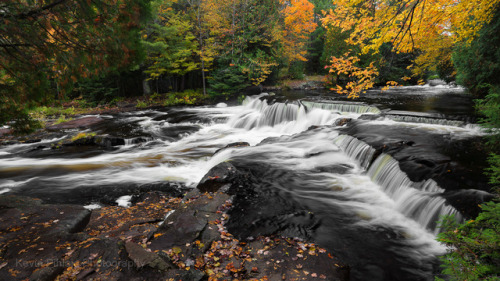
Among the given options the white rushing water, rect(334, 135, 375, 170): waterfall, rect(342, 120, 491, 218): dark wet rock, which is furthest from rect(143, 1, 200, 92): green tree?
rect(342, 120, 491, 218): dark wet rock

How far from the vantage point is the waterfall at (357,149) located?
7094mm

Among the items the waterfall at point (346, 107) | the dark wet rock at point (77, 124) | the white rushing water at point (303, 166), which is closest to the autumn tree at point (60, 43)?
the white rushing water at point (303, 166)

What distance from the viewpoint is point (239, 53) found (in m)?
20.9

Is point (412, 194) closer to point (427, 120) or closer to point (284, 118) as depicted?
point (427, 120)

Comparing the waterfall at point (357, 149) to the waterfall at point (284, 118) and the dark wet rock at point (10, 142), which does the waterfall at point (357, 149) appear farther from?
the dark wet rock at point (10, 142)

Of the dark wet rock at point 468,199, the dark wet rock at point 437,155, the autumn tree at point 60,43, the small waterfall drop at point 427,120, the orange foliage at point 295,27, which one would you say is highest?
the orange foliage at point 295,27

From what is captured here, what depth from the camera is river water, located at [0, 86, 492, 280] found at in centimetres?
423

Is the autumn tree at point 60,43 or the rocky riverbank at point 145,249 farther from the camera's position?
the autumn tree at point 60,43

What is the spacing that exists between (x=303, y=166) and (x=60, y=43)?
6639 millimetres

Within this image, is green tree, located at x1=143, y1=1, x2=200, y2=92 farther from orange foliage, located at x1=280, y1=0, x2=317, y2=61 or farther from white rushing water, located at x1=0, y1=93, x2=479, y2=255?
orange foliage, located at x1=280, y1=0, x2=317, y2=61

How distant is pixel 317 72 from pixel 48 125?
32.3m

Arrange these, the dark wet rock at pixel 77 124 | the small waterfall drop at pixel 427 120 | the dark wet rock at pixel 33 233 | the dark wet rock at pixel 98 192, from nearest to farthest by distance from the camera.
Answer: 1. the dark wet rock at pixel 33 233
2. the dark wet rock at pixel 98 192
3. the small waterfall drop at pixel 427 120
4. the dark wet rock at pixel 77 124

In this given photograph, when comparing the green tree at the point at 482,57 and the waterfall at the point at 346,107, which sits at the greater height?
the green tree at the point at 482,57

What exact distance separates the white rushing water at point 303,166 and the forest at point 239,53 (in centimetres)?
134
